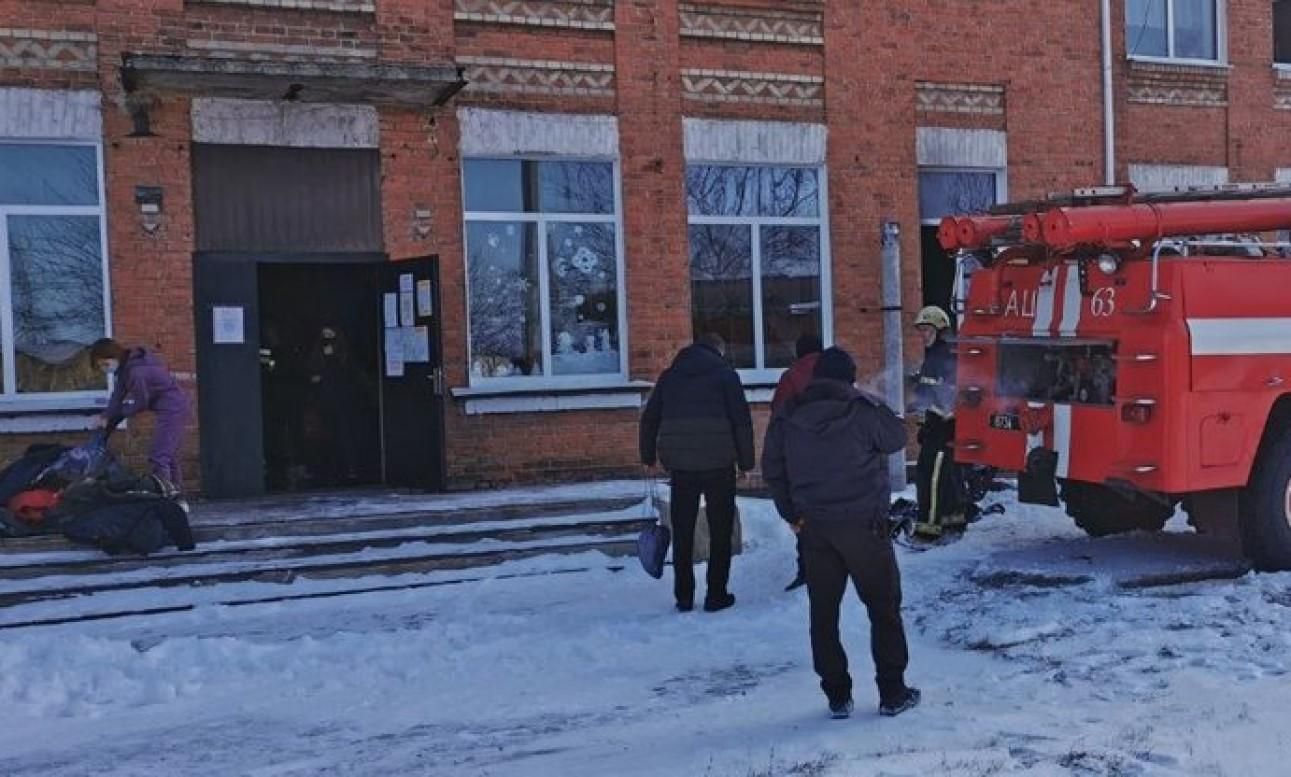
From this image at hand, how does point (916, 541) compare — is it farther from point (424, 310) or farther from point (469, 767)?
point (469, 767)

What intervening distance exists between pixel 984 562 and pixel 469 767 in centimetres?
509

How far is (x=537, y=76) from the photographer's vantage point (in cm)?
1188

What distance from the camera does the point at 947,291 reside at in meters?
14.4

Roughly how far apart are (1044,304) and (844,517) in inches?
159

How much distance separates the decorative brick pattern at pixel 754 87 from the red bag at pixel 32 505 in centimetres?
684

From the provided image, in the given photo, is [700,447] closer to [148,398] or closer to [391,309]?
[148,398]

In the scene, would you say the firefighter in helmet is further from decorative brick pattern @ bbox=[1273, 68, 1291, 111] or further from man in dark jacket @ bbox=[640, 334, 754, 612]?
decorative brick pattern @ bbox=[1273, 68, 1291, 111]

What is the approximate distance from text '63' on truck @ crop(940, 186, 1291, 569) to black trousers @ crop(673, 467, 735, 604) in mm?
2302

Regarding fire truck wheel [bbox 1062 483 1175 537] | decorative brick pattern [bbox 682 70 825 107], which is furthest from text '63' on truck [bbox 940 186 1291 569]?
decorative brick pattern [bbox 682 70 825 107]

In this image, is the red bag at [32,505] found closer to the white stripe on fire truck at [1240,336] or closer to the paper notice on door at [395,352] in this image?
the paper notice on door at [395,352]

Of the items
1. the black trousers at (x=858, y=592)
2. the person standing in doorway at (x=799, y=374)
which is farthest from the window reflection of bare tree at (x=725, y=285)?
the black trousers at (x=858, y=592)

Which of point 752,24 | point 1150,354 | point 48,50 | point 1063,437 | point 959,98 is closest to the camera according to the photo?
point 1150,354

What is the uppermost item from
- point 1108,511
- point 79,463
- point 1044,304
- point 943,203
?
point 943,203

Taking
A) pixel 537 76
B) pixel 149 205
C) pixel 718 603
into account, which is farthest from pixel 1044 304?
pixel 149 205
